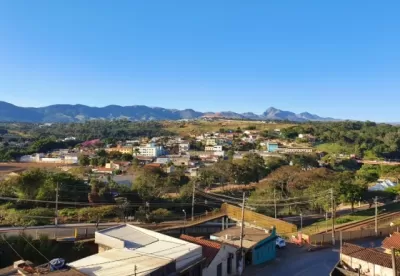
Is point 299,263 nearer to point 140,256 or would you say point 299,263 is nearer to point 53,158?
point 140,256

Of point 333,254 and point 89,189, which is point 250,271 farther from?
point 89,189

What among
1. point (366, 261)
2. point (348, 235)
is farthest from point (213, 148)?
point (366, 261)

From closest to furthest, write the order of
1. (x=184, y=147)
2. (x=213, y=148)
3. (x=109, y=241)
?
(x=109, y=241) < (x=213, y=148) < (x=184, y=147)

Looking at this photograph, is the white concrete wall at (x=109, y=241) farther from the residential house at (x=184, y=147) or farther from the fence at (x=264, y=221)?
the residential house at (x=184, y=147)

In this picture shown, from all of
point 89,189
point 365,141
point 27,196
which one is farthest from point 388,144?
point 27,196

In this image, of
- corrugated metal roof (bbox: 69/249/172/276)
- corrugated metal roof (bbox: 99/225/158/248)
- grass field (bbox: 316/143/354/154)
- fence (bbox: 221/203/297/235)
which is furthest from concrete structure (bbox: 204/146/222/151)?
corrugated metal roof (bbox: 69/249/172/276)

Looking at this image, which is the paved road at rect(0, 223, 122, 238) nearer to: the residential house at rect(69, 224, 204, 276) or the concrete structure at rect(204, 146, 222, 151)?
the residential house at rect(69, 224, 204, 276)
